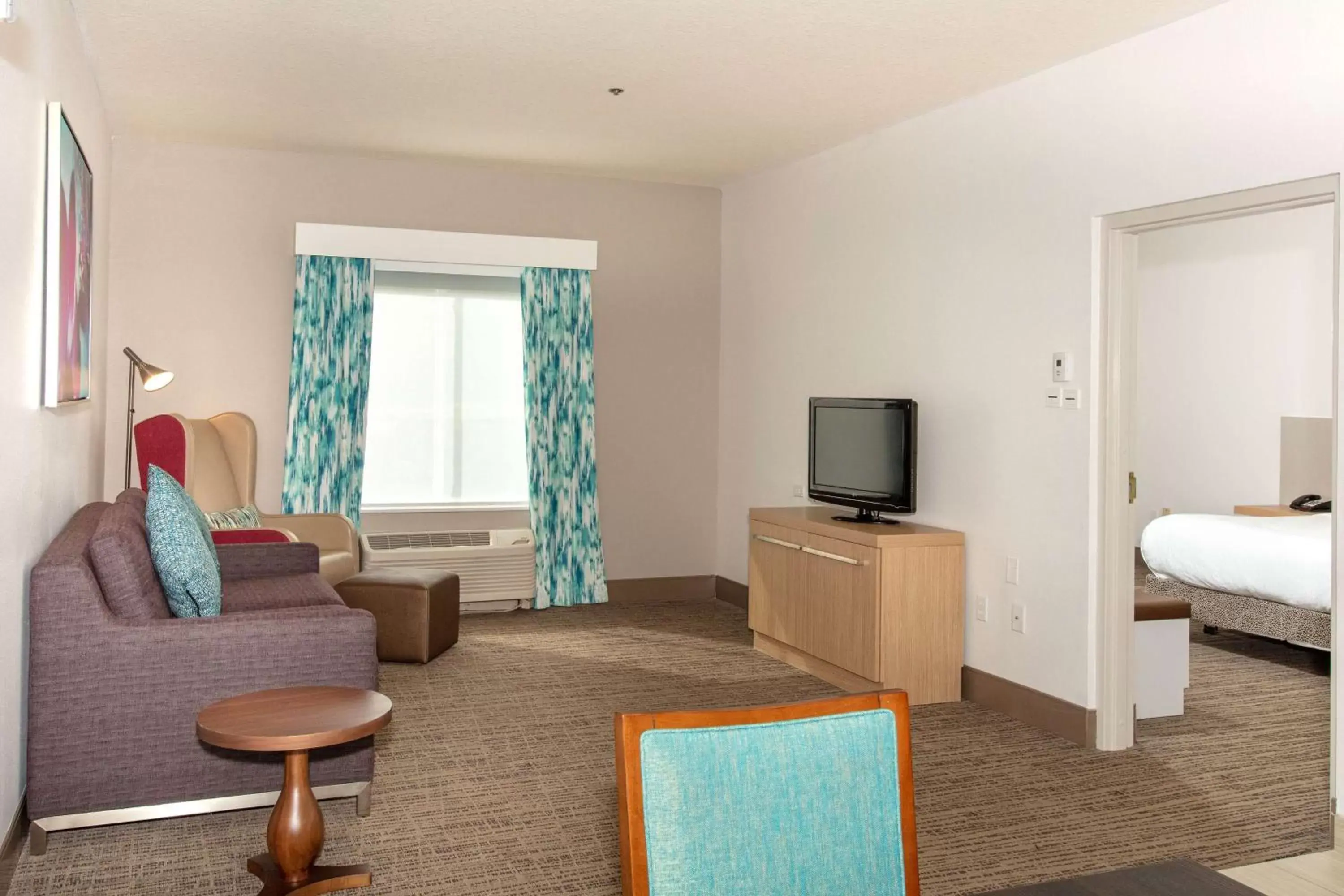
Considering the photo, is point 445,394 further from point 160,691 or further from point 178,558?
point 160,691

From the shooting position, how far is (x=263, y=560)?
16.8ft

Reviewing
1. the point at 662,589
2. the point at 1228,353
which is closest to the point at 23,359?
the point at 662,589

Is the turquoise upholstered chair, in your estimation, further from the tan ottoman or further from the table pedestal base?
the tan ottoman

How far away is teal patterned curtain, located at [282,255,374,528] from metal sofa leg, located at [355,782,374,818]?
3288mm

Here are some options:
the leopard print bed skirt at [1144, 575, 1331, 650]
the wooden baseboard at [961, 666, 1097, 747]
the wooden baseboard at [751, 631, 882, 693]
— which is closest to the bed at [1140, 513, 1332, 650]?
the leopard print bed skirt at [1144, 575, 1331, 650]

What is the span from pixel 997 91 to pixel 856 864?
4.25 metres

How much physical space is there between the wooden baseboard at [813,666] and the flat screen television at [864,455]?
72cm

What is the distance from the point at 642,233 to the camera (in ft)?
24.6

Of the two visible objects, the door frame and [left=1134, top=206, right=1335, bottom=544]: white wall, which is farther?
[left=1134, top=206, right=1335, bottom=544]: white wall

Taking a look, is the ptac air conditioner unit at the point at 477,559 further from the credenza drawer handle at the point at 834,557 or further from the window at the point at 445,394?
the credenza drawer handle at the point at 834,557

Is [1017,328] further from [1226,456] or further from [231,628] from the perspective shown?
[1226,456]

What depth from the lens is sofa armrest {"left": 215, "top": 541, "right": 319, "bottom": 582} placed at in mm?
5078

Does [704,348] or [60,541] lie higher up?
[704,348]

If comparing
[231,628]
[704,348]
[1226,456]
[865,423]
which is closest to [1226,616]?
[865,423]
